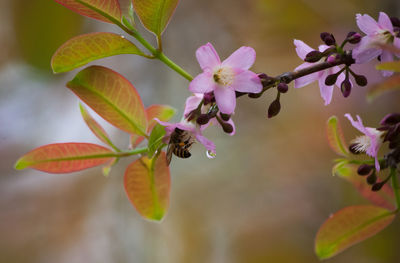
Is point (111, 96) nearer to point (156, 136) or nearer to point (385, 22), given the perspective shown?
point (156, 136)

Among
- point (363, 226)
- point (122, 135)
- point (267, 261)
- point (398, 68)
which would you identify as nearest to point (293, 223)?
point (267, 261)

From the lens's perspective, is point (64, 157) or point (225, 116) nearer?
point (225, 116)

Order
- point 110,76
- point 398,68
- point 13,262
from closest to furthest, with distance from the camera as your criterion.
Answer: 1. point 398,68
2. point 110,76
3. point 13,262

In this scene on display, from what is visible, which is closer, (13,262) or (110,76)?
(110,76)

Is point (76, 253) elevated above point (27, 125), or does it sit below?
below

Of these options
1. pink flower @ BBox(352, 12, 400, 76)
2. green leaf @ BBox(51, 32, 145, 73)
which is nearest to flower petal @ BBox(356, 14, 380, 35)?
pink flower @ BBox(352, 12, 400, 76)

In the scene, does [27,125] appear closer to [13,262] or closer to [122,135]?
[122,135]

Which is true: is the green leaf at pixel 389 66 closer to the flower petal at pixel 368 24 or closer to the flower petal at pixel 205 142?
the flower petal at pixel 368 24

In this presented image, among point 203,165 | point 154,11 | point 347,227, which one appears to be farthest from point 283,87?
point 203,165
